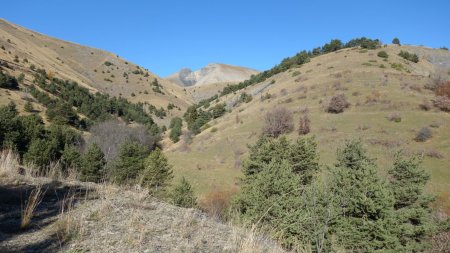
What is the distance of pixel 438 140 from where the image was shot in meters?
33.1

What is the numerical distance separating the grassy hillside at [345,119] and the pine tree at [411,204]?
7624 millimetres

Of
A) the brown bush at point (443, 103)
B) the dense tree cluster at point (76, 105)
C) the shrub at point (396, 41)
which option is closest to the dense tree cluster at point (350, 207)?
the brown bush at point (443, 103)

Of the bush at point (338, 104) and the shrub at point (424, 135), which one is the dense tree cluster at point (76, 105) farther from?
the shrub at point (424, 135)

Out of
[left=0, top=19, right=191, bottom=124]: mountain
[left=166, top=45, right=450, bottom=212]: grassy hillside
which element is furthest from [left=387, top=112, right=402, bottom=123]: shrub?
[left=0, top=19, right=191, bottom=124]: mountain

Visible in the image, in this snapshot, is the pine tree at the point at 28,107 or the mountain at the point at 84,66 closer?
the pine tree at the point at 28,107

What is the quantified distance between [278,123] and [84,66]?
96439 mm

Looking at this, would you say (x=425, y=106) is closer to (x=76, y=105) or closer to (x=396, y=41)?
(x=396, y=41)

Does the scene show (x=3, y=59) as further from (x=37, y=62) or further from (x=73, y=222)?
(x=73, y=222)

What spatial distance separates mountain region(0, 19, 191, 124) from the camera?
90750 mm

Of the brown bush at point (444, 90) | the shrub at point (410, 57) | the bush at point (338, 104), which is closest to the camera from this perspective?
the brown bush at point (444, 90)

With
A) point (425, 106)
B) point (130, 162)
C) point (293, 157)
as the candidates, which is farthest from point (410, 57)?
point (130, 162)

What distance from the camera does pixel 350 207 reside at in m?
11.1

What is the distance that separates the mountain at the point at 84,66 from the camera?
90750 mm

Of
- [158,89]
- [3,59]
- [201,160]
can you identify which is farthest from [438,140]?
[158,89]
